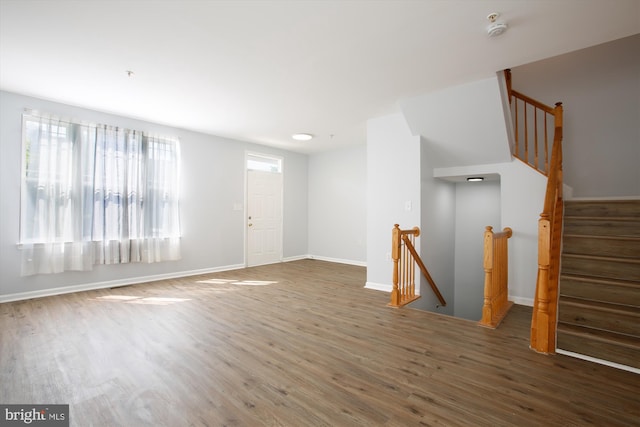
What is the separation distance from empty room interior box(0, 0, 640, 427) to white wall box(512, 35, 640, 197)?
0.10 ft

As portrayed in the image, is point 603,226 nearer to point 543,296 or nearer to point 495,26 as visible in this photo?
point 543,296

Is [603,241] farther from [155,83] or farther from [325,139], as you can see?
[155,83]

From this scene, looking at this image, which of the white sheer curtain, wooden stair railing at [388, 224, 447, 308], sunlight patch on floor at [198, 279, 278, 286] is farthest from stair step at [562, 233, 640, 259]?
the white sheer curtain

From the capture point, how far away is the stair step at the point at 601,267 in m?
2.57

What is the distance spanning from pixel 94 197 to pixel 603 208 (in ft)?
22.1

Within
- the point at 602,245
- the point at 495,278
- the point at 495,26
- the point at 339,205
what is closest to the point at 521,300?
the point at 495,278

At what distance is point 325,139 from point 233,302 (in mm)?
3795

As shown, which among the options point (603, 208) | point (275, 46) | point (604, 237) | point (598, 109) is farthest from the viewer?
point (598, 109)

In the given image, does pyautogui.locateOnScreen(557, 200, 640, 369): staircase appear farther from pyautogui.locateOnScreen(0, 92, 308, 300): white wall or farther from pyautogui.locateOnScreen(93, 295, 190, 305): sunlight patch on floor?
pyautogui.locateOnScreen(0, 92, 308, 300): white wall

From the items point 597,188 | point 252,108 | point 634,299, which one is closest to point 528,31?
point 634,299

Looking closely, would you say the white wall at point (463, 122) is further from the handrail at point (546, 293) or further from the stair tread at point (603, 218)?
the handrail at point (546, 293)

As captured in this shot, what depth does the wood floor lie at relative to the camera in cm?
172

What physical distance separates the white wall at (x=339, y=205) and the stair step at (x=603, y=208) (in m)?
3.78

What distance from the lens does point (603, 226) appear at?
3033 mm
